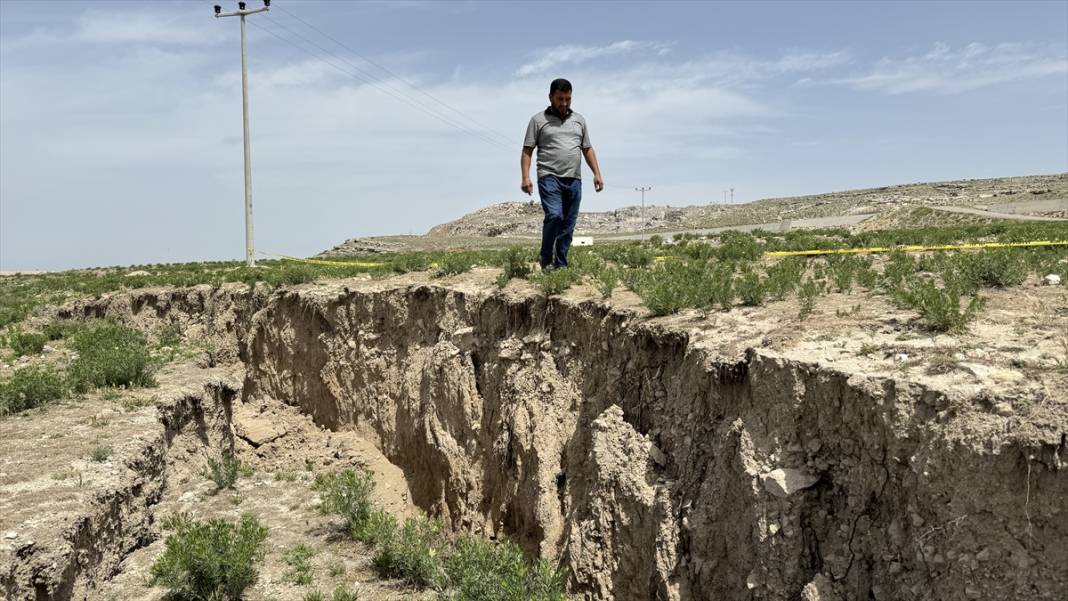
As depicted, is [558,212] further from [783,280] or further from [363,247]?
[363,247]

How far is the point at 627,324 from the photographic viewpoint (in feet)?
24.5

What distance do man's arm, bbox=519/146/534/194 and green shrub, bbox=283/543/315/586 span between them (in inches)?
186

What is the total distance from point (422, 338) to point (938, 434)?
306 inches

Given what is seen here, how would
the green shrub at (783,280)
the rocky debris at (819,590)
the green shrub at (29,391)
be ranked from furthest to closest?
the green shrub at (29,391), the green shrub at (783,280), the rocky debris at (819,590)

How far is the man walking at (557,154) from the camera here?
366 inches

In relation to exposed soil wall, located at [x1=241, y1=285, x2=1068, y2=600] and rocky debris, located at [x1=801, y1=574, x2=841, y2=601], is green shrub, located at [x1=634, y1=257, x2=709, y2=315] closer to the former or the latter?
exposed soil wall, located at [x1=241, y1=285, x2=1068, y2=600]

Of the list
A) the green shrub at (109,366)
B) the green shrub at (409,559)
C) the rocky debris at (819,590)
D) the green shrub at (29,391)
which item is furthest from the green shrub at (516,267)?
the rocky debris at (819,590)

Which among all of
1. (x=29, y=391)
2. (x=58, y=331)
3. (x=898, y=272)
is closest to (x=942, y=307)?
(x=898, y=272)

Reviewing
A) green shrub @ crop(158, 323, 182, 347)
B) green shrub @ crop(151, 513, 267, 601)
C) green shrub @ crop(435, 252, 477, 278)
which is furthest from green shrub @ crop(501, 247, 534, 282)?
green shrub @ crop(158, 323, 182, 347)

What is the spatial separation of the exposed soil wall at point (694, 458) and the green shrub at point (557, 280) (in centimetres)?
22

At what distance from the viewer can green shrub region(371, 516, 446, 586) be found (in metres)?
7.82

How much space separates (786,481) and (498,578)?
2.97 meters

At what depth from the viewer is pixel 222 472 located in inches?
416

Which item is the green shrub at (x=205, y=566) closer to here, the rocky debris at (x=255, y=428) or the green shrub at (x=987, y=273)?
the rocky debris at (x=255, y=428)
